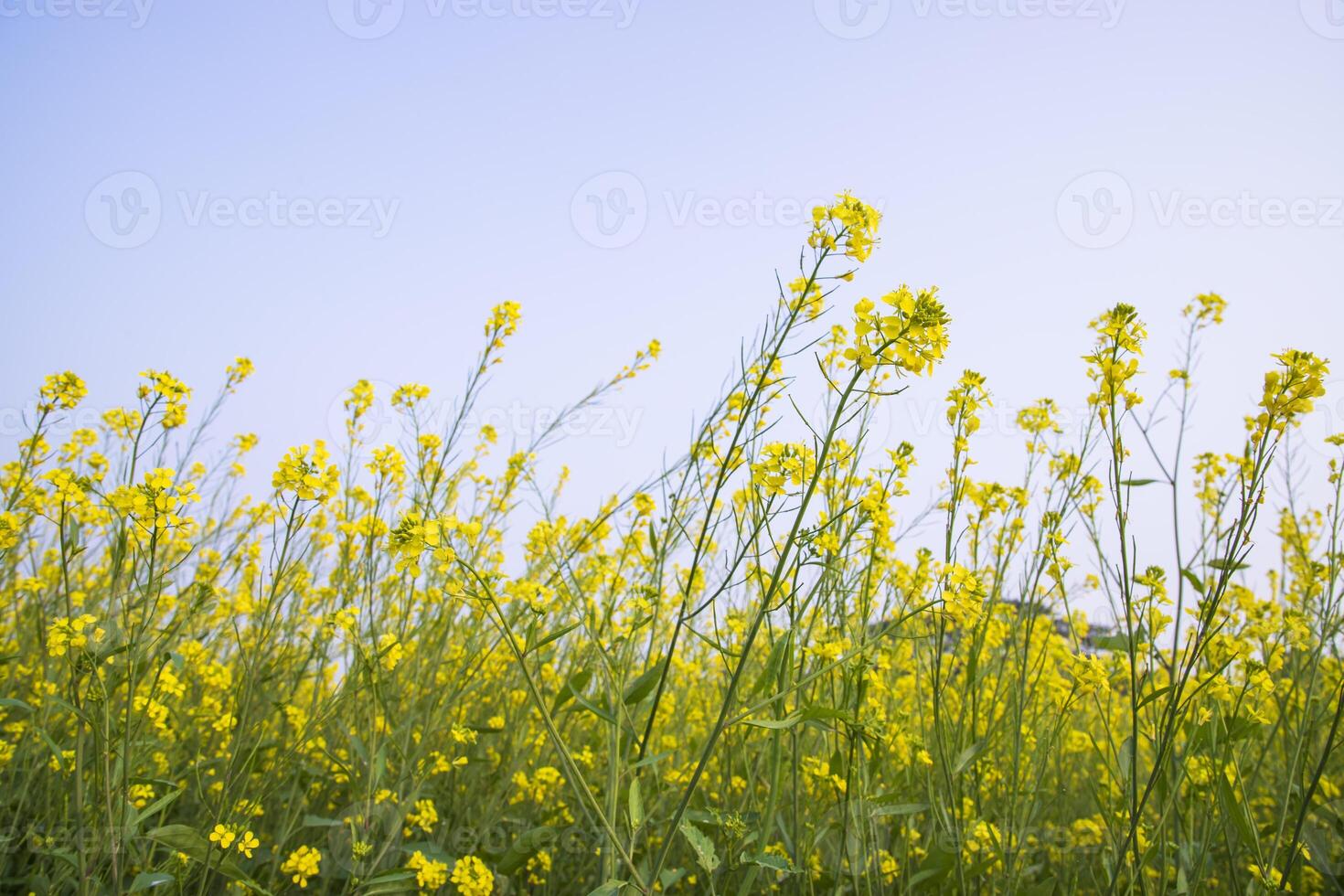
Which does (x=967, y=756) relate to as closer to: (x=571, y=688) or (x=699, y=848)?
(x=699, y=848)

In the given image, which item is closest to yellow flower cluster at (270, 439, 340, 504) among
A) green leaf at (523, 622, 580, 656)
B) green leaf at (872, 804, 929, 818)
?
green leaf at (523, 622, 580, 656)

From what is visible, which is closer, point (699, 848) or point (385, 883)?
point (699, 848)

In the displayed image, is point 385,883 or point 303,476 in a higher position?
point 303,476

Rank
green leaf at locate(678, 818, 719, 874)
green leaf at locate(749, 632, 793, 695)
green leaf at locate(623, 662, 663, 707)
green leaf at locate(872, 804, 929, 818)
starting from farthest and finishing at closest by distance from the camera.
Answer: green leaf at locate(872, 804, 929, 818), green leaf at locate(623, 662, 663, 707), green leaf at locate(749, 632, 793, 695), green leaf at locate(678, 818, 719, 874)

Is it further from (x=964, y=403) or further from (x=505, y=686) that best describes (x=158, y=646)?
(x=964, y=403)

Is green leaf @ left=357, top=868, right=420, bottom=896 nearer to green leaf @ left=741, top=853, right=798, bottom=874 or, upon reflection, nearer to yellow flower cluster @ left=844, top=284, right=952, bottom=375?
green leaf @ left=741, top=853, right=798, bottom=874

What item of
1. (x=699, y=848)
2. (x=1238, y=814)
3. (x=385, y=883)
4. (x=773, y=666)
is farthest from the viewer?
(x=385, y=883)

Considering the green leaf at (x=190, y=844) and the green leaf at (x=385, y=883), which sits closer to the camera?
the green leaf at (x=190, y=844)

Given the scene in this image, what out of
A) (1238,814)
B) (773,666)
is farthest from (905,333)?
(1238,814)

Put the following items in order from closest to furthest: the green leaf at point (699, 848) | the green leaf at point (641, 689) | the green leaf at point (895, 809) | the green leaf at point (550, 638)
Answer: the green leaf at point (550, 638), the green leaf at point (699, 848), the green leaf at point (641, 689), the green leaf at point (895, 809)

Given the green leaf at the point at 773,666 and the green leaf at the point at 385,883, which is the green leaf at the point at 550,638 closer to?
the green leaf at the point at 773,666

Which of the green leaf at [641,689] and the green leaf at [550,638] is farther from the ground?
the green leaf at [550,638]

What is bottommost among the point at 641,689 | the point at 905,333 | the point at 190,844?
the point at 190,844

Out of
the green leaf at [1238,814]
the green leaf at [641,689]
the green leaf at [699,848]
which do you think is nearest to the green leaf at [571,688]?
the green leaf at [641,689]
